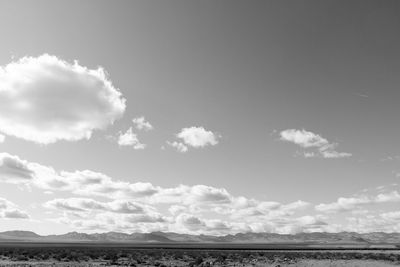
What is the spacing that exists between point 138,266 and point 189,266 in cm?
648

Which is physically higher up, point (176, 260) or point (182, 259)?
point (182, 259)

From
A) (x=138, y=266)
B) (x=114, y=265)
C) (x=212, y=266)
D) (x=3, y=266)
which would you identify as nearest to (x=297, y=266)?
(x=212, y=266)

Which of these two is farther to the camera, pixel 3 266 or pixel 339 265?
pixel 339 265

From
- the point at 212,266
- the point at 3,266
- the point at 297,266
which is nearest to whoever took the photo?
the point at 3,266

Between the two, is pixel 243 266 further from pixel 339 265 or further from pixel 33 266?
pixel 33 266

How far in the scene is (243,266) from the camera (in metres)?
47.3

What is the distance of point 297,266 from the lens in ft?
162

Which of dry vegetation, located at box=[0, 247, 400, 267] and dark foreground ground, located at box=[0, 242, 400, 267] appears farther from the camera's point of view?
dark foreground ground, located at box=[0, 242, 400, 267]

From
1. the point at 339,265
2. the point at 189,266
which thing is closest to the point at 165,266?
the point at 189,266

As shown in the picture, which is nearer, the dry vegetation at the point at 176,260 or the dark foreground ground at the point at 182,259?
the dry vegetation at the point at 176,260

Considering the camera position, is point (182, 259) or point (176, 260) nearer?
point (176, 260)

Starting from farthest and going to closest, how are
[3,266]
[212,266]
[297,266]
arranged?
1. [297,266]
2. [212,266]
3. [3,266]

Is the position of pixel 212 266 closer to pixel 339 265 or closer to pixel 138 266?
pixel 138 266

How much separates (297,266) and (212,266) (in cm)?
1216
